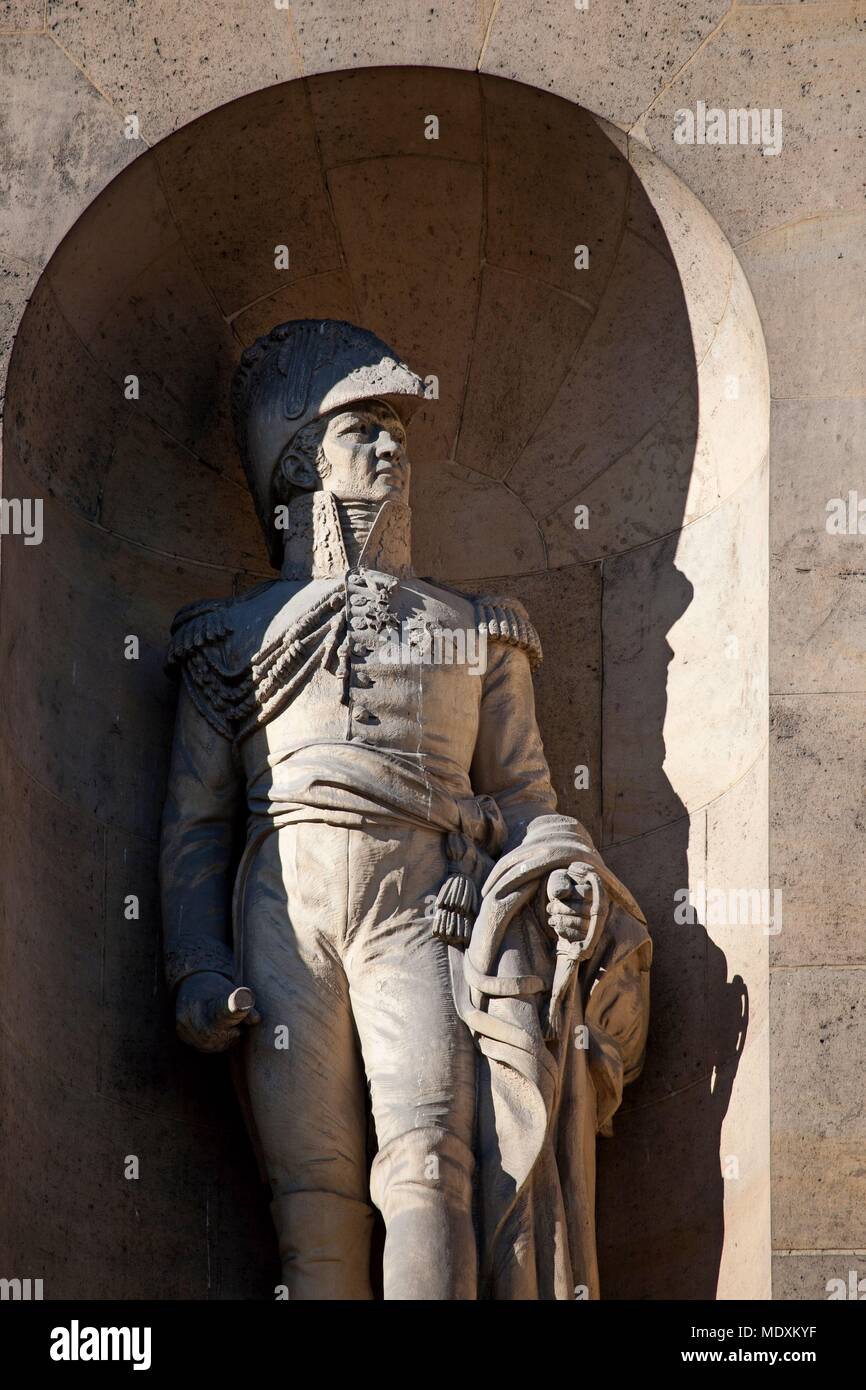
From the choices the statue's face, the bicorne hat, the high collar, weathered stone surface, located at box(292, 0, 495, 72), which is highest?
weathered stone surface, located at box(292, 0, 495, 72)

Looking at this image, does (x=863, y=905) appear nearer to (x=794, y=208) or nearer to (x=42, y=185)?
(x=794, y=208)

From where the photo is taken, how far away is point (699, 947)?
36.2 ft

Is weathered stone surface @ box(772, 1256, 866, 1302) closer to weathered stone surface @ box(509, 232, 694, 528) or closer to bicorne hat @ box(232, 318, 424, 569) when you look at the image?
weathered stone surface @ box(509, 232, 694, 528)

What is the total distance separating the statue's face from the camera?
1115 centimetres

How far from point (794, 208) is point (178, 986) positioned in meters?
3.35

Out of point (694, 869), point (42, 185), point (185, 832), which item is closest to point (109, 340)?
point (42, 185)

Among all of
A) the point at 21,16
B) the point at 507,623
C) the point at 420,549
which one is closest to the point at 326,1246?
the point at 507,623

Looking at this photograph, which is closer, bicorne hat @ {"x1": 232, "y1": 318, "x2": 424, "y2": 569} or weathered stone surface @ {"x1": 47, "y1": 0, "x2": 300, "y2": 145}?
bicorne hat @ {"x1": 232, "y1": 318, "x2": 424, "y2": 569}

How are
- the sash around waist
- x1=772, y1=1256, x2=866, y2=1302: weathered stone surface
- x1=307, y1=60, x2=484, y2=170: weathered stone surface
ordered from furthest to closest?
x1=307, y1=60, x2=484, y2=170: weathered stone surface < the sash around waist < x1=772, y1=1256, x2=866, y2=1302: weathered stone surface

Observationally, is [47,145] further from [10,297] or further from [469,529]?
[469,529]

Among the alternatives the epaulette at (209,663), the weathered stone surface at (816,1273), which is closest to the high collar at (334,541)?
the epaulette at (209,663)

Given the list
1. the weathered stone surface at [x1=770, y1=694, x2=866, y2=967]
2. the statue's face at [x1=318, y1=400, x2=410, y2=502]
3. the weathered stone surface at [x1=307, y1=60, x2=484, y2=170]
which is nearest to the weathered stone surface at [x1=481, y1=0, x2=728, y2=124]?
the weathered stone surface at [x1=307, y1=60, x2=484, y2=170]

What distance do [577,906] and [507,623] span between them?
3.90 feet

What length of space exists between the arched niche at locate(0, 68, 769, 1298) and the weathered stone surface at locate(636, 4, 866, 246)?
17cm
